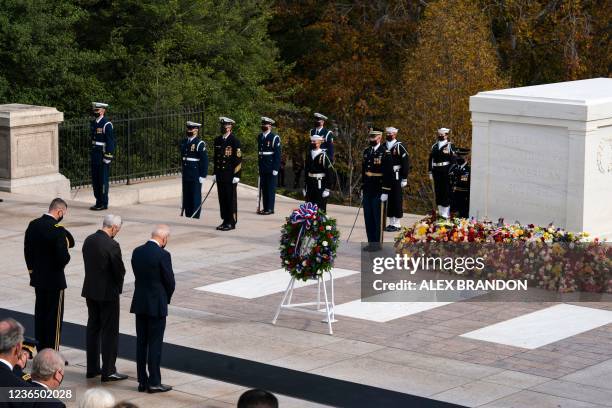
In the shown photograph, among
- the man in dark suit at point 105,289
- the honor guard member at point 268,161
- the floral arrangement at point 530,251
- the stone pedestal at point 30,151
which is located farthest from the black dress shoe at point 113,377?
the stone pedestal at point 30,151

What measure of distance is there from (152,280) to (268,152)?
9856 millimetres

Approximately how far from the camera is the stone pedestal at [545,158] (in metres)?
15.8

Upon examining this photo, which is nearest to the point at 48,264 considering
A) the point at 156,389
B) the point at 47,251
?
the point at 47,251

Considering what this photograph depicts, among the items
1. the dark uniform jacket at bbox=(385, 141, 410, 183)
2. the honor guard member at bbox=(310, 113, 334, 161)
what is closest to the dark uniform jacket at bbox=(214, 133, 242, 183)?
the honor guard member at bbox=(310, 113, 334, 161)

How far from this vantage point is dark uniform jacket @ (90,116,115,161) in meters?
Answer: 20.0

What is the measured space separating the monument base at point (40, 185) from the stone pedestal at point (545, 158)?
8030mm

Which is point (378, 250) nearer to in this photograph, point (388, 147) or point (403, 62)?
point (388, 147)

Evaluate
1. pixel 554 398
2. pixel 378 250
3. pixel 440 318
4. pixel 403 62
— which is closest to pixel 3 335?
pixel 554 398

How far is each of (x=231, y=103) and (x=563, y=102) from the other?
17221mm

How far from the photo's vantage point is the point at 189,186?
1984 cm

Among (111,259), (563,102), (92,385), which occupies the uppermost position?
(563,102)

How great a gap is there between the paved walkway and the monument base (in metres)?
4.17

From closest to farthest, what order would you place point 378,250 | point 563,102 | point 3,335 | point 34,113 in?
1. point 3,335
2. point 563,102
3. point 378,250
4. point 34,113

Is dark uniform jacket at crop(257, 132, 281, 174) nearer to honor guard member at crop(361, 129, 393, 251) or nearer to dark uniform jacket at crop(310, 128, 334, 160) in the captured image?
dark uniform jacket at crop(310, 128, 334, 160)
